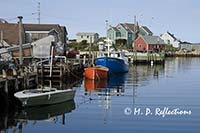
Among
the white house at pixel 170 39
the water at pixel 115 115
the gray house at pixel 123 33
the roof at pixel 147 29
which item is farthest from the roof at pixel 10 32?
the white house at pixel 170 39

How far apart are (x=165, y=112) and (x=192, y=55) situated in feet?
360

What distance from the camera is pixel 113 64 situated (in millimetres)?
52125

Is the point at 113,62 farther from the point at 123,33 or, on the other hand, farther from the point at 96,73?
the point at 123,33

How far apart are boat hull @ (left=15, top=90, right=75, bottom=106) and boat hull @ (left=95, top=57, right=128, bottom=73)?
76.3 feet

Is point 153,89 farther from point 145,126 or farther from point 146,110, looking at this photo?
point 145,126

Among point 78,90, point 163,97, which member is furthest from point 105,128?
point 78,90

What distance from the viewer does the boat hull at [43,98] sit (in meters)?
23.7

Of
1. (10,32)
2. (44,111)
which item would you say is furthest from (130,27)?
(44,111)

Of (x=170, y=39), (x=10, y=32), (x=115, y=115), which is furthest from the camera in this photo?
(x=170, y=39)

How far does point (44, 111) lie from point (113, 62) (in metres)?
28.2

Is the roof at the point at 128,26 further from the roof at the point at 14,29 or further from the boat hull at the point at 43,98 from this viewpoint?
the boat hull at the point at 43,98

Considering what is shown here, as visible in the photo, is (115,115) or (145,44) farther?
(145,44)

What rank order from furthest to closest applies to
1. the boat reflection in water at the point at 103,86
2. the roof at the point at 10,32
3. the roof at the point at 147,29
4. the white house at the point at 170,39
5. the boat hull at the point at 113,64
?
the white house at the point at 170,39 → the roof at the point at 147,29 → the roof at the point at 10,32 → the boat hull at the point at 113,64 → the boat reflection in water at the point at 103,86

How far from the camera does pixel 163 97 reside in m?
31.2
